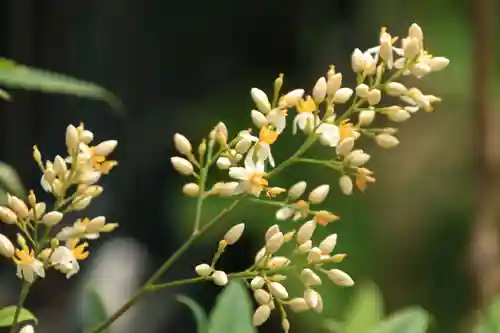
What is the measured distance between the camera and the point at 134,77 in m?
2.35

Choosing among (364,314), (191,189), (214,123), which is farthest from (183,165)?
(214,123)

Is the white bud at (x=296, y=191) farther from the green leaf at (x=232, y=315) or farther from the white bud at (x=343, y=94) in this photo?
the green leaf at (x=232, y=315)

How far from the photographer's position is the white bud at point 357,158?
504mm

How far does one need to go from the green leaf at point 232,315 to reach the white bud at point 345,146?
22 cm

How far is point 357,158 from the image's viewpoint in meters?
0.50

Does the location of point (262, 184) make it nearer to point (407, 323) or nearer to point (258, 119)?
point (258, 119)

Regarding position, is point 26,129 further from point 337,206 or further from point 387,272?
point 387,272

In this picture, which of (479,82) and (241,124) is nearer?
(479,82)

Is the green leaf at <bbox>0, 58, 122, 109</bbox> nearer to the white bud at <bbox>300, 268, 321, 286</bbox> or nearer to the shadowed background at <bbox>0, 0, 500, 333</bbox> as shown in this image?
the white bud at <bbox>300, 268, 321, 286</bbox>

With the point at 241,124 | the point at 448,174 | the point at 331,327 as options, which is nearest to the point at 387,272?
the point at 448,174

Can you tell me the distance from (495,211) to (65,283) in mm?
1088

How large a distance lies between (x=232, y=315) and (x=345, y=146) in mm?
233

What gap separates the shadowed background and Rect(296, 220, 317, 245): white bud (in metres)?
1.48

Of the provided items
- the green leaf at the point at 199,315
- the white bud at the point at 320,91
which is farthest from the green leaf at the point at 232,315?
the white bud at the point at 320,91
